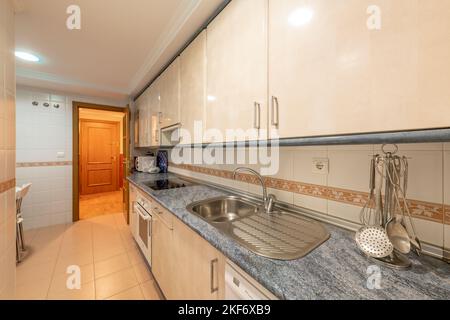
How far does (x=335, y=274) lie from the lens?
57 centimetres

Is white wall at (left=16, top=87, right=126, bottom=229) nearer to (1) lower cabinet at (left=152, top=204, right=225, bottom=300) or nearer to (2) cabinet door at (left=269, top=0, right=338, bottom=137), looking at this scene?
(1) lower cabinet at (left=152, top=204, right=225, bottom=300)

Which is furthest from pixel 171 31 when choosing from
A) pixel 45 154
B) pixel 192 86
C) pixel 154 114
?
pixel 45 154

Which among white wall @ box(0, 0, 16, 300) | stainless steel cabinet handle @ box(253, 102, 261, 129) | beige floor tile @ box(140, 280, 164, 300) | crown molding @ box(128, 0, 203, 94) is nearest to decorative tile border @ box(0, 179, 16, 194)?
white wall @ box(0, 0, 16, 300)

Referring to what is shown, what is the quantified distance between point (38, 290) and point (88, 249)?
661mm

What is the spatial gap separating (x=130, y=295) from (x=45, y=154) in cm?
269

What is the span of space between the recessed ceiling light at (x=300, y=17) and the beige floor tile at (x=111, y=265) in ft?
7.65

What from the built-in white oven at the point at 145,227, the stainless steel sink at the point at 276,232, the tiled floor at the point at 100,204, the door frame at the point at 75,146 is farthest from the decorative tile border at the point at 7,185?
the tiled floor at the point at 100,204

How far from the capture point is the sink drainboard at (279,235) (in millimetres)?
699

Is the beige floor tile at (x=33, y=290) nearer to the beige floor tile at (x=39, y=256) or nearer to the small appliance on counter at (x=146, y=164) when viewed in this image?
the beige floor tile at (x=39, y=256)

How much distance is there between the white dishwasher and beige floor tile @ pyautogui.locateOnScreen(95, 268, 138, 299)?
1.31m

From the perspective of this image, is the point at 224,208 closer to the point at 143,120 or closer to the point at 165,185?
the point at 165,185

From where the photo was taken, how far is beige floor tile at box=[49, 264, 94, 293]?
1542 millimetres

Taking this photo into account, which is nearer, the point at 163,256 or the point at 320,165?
the point at 320,165

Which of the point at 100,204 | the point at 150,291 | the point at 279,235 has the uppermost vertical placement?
the point at 279,235
